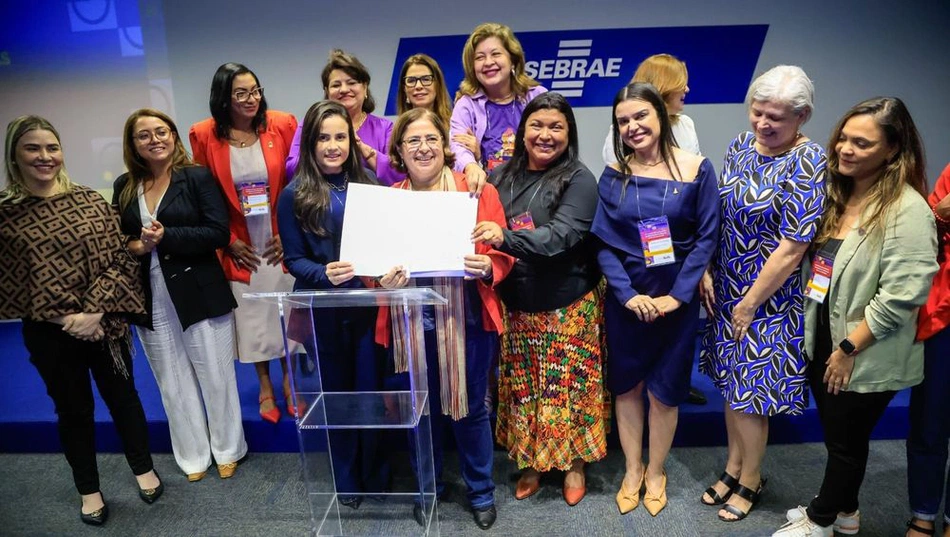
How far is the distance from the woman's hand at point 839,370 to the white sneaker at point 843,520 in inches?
24.5

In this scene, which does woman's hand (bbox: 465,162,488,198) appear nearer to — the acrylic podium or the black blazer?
the acrylic podium

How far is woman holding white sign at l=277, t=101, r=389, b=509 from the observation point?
234 cm

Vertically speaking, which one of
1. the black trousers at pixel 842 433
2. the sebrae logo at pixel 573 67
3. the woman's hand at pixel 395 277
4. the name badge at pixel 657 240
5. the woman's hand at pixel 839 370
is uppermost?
the sebrae logo at pixel 573 67

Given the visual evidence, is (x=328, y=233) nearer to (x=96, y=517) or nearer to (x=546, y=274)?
(x=546, y=274)

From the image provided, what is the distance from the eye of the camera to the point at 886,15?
13.0 feet

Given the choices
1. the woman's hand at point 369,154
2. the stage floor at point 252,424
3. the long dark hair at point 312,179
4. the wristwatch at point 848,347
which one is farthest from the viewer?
the stage floor at point 252,424

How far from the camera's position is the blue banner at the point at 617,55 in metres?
4.02

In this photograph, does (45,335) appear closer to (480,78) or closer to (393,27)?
(480,78)

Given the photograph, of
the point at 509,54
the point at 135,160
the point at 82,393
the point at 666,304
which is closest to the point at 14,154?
the point at 135,160

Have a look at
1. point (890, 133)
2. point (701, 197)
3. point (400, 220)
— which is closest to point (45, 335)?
point (400, 220)

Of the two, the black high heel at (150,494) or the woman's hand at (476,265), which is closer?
the woman's hand at (476,265)

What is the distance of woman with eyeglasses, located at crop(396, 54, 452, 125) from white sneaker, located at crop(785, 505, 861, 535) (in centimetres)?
231

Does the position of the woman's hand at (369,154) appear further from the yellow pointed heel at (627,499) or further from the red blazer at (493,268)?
the yellow pointed heel at (627,499)

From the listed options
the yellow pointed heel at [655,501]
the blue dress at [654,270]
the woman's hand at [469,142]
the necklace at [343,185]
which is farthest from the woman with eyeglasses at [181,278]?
the yellow pointed heel at [655,501]
